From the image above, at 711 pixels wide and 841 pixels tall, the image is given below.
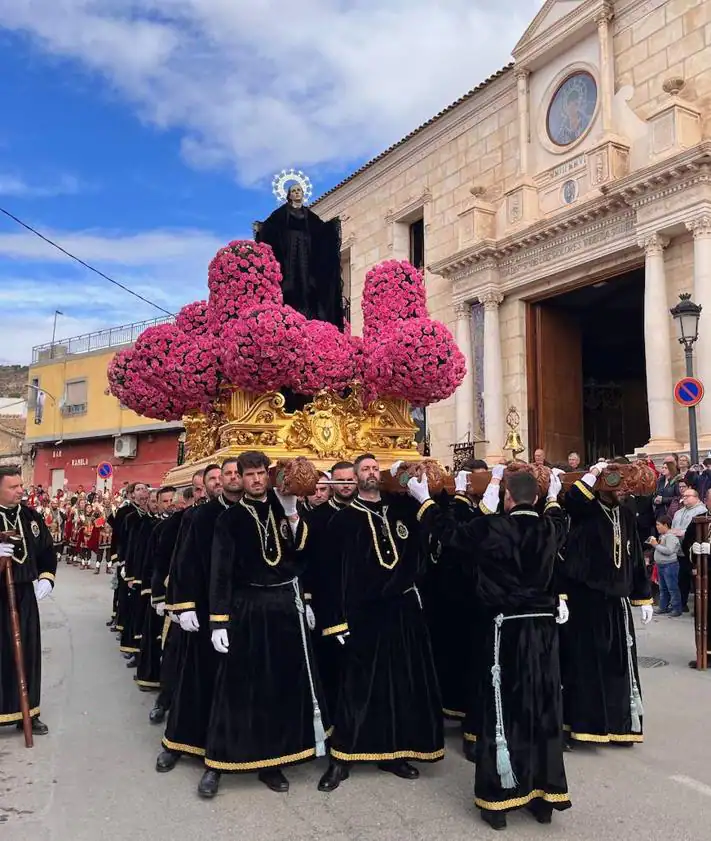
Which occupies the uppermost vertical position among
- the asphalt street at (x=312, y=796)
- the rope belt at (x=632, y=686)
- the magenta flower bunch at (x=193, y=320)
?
the magenta flower bunch at (x=193, y=320)

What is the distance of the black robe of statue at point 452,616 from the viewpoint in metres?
5.14

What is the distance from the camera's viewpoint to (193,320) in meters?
6.59

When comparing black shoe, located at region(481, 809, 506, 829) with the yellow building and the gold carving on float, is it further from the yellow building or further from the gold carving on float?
the yellow building

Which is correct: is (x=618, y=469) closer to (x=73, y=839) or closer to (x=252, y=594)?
(x=252, y=594)

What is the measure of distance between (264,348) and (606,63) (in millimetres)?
12108

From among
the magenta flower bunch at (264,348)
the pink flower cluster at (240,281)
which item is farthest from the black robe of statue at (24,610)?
the pink flower cluster at (240,281)

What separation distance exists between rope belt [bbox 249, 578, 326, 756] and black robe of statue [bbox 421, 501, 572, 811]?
945mm

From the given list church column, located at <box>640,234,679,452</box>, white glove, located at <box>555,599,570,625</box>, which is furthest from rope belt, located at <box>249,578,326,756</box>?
church column, located at <box>640,234,679,452</box>

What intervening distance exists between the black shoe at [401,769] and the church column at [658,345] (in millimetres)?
9916

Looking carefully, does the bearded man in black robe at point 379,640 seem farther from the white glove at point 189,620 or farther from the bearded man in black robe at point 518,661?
the white glove at point 189,620

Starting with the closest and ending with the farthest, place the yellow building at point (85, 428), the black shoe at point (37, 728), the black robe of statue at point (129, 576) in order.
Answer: the black shoe at point (37, 728) < the black robe of statue at point (129, 576) < the yellow building at point (85, 428)

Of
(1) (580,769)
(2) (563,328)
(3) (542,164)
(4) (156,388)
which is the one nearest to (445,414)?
(2) (563,328)

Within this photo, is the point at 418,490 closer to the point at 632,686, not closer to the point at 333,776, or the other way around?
the point at 333,776

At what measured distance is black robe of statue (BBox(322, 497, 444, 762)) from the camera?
431cm
